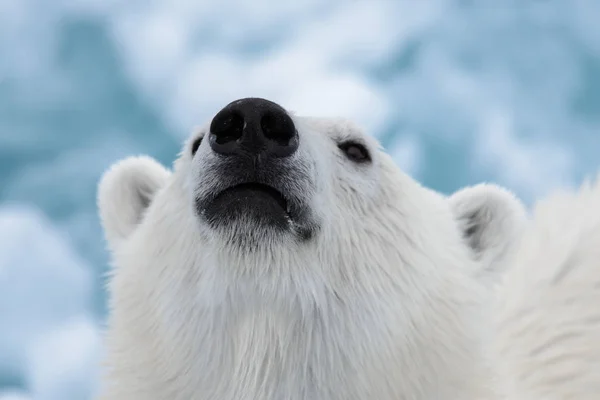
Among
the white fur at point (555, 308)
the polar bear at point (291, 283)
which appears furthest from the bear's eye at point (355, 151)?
the white fur at point (555, 308)

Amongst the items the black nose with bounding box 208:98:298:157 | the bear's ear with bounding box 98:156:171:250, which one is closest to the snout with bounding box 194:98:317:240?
the black nose with bounding box 208:98:298:157

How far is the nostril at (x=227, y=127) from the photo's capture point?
2354mm

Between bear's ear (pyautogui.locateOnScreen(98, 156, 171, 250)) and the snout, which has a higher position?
bear's ear (pyautogui.locateOnScreen(98, 156, 171, 250))

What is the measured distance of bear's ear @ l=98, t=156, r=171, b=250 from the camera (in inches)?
133

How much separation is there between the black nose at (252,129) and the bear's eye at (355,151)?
1.51 feet

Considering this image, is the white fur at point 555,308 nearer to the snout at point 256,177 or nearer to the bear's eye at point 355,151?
the bear's eye at point 355,151

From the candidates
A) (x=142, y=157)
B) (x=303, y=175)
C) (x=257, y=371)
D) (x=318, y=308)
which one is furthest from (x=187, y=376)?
(x=142, y=157)

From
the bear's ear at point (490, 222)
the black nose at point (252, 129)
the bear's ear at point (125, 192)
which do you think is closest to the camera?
the black nose at point (252, 129)

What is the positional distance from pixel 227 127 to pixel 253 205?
0.26 meters

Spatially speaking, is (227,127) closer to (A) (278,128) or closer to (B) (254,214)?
(A) (278,128)

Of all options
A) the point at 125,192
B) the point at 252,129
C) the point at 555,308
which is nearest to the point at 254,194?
the point at 252,129

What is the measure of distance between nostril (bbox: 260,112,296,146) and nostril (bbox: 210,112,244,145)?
0.24ft

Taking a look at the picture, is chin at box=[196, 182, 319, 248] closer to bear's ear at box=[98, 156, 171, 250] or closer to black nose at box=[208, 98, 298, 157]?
black nose at box=[208, 98, 298, 157]

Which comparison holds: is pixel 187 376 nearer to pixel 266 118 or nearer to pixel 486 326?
pixel 266 118
